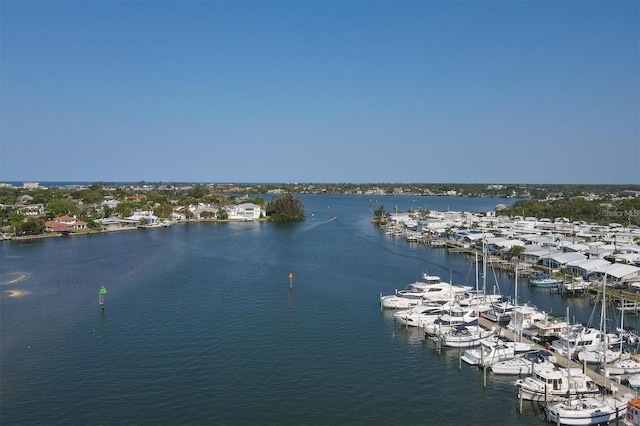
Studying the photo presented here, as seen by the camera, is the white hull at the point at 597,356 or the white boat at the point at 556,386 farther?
the white hull at the point at 597,356

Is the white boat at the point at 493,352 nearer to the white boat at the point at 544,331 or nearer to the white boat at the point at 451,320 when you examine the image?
the white boat at the point at 544,331

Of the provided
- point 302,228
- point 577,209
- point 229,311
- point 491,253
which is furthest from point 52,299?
point 577,209

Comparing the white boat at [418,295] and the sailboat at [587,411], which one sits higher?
the white boat at [418,295]

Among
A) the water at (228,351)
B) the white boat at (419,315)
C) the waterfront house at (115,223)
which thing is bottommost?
the water at (228,351)

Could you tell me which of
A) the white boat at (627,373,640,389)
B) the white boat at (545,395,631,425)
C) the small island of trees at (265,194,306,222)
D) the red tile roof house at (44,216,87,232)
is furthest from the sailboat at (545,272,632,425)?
the small island of trees at (265,194,306,222)

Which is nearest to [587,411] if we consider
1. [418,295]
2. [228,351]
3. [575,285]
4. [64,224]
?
[228,351]

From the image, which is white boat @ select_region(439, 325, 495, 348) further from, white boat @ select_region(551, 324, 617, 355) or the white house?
the white house

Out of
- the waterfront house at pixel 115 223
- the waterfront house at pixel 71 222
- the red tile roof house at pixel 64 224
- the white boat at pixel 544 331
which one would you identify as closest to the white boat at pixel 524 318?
the white boat at pixel 544 331
